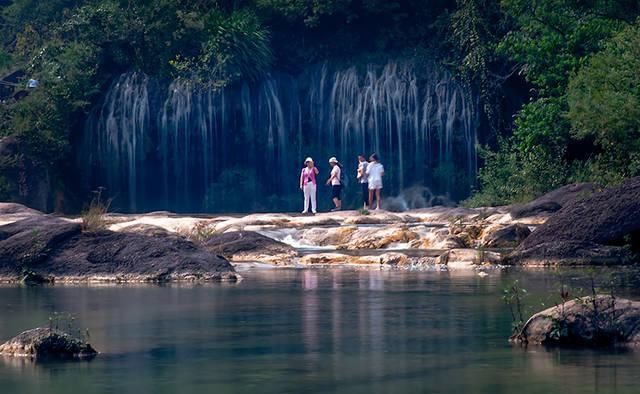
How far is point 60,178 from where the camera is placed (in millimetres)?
44812

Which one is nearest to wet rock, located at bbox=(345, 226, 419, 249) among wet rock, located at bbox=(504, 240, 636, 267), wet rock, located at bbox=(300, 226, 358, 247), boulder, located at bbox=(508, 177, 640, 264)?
wet rock, located at bbox=(300, 226, 358, 247)

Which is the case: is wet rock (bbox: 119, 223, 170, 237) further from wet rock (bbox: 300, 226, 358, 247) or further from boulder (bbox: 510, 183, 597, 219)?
boulder (bbox: 510, 183, 597, 219)

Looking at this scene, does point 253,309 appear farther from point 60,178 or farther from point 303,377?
point 60,178

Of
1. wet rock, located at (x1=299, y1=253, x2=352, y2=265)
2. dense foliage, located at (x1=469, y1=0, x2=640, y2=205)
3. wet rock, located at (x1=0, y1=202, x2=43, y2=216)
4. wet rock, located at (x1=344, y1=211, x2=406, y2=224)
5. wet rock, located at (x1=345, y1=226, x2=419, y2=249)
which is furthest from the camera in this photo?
wet rock, located at (x1=344, y1=211, x2=406, y2=224)

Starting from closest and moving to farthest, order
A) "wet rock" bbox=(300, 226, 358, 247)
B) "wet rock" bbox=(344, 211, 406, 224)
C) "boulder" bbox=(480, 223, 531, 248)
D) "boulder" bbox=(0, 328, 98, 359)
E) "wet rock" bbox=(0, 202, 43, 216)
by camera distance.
A: 1. "boulder" bbox=(0, 328, 98, 359)
2. "boulder" bbox=(480, 223, 531, 248)
3. "wet rock" bbox=(300, 226, 358, 247)
4. "wet rock" bbox=(0, 202, 43, 216)
5. "wet rock" bbox=(344, 211, 406, 224)

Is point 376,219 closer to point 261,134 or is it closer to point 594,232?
point 594,232

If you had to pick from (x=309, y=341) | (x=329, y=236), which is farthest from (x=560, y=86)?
(x=309, y=341)

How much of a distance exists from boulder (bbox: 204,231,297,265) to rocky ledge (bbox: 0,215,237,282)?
4262 mm

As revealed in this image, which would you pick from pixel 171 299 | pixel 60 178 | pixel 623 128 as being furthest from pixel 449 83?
pixel 171 299

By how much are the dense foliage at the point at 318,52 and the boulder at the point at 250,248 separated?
9405 millimetres

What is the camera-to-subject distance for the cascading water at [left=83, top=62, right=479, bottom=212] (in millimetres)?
44406

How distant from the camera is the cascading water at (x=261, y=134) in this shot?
44.4 metres

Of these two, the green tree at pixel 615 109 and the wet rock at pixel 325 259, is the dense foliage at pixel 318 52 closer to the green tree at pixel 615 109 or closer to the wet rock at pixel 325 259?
the green tree at pixel 615 109

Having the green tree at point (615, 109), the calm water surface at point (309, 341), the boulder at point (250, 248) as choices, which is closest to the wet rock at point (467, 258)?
the calm water surface at point (309, 341)
